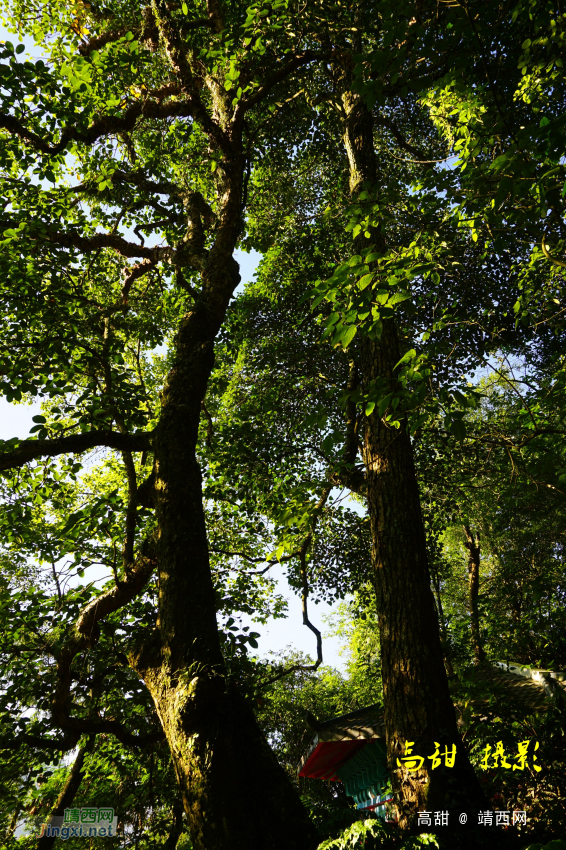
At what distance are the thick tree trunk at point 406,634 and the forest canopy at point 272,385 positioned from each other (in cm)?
2

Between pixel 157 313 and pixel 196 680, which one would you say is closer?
pixel 196 680

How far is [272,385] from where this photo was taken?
9.47 metres

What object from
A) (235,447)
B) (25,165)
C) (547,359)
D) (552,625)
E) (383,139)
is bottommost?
(552,625)

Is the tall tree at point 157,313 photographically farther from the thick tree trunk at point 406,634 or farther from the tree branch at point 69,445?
the thick tree trunk at point 406,634

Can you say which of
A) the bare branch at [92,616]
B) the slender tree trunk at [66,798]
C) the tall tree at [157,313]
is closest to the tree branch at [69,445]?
the tall tree at [157,313]

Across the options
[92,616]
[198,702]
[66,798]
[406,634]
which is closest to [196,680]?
[198,702]

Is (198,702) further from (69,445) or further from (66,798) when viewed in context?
(66,798)

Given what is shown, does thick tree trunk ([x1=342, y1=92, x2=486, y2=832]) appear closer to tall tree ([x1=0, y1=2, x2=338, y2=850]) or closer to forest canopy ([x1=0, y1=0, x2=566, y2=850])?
forest canopy ([x1=0, y1=0, x2=566, y2=850])

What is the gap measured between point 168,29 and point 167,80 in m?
2.83

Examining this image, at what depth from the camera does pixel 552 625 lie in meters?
7.39

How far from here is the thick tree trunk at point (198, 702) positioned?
2.38 metres

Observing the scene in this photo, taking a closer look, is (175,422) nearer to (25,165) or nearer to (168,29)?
(168,29)

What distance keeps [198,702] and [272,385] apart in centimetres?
718

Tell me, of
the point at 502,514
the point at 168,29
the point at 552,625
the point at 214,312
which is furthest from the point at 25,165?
the point at 502,514
